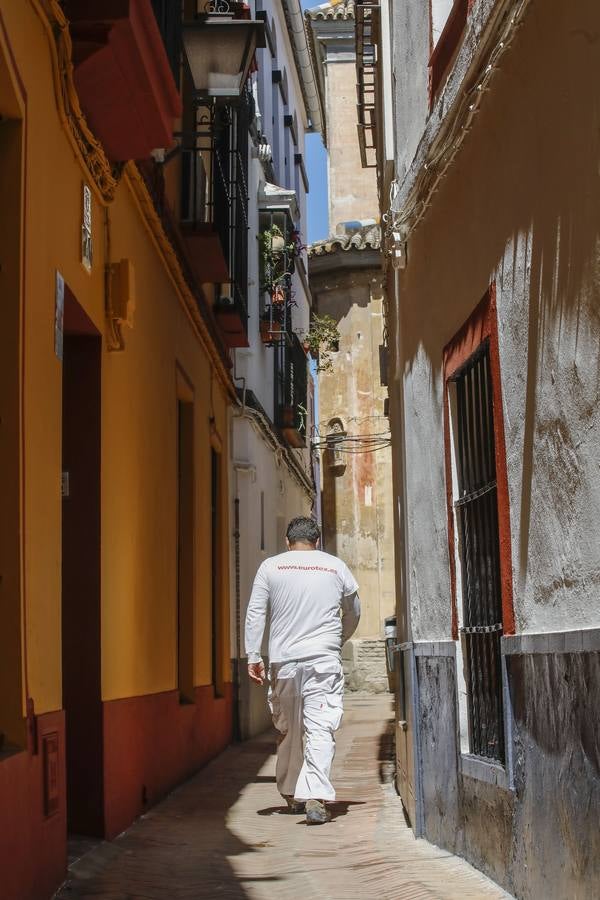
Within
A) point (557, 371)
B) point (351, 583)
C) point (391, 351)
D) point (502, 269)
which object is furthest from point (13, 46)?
point (391, 351)

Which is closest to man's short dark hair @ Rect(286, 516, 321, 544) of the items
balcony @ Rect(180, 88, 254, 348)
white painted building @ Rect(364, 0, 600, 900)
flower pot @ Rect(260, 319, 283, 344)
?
white painted building @ Rect(364, 0, 600, 900)

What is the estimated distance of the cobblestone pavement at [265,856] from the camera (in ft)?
17.2

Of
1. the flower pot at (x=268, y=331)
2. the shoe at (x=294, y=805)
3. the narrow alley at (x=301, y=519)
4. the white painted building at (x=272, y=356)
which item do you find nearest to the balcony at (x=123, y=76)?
the narrow alley at (x=301, y=519)

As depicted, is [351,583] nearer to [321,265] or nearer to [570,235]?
[570,235]

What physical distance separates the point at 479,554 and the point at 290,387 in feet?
42.1

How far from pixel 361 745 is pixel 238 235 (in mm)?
5126

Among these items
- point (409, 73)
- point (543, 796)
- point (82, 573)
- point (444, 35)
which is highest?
point (409, 73)

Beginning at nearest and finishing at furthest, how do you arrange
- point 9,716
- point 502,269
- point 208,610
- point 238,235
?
1. point 9,716
2. point 502,269
3. point 208,610
4. point 238,235

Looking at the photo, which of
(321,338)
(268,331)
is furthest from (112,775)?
(321,338)

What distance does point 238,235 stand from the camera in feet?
44.9

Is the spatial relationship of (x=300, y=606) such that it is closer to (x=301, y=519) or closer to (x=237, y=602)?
(x=301, y=519)

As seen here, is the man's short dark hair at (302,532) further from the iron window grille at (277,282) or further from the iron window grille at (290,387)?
the iron window grille at (290,387)

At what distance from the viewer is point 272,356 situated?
60.2 feet

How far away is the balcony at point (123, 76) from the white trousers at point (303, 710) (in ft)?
9.83
